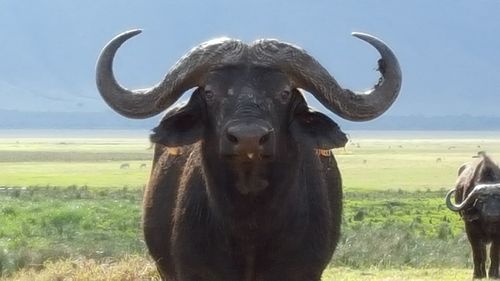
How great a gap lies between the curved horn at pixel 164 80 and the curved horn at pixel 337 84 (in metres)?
0.29

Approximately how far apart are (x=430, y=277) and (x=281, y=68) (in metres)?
9.33

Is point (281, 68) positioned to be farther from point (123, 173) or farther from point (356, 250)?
point (123, 173)

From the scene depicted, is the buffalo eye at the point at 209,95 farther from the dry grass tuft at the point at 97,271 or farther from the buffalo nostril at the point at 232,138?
the dry grass tuft at the point at 97,271

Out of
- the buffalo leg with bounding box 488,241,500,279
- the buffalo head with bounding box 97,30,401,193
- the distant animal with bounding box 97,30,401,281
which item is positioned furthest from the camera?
the buffalo leg with bounding box 488,241,500,279

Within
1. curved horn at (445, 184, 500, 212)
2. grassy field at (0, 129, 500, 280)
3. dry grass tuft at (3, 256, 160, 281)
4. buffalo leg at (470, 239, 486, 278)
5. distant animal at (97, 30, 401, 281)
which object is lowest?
grassy field at (0, 129, 500, 280)

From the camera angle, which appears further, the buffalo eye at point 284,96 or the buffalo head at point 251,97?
the buffalo eye at point 284,96

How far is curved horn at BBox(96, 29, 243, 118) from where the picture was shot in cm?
709

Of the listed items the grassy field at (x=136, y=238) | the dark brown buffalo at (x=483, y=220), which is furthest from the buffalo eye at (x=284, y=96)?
the dark brown buffalo at (x=483, y=220)

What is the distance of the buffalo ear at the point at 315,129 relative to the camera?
7105 millimetres

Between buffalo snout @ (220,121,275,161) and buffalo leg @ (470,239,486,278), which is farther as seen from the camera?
buffalo leg @ (470,239,486,278)

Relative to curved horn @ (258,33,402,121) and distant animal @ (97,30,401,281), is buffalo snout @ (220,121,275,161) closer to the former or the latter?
distant animal @ (97,30,401,281)

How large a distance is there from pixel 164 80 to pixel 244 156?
1.07 m

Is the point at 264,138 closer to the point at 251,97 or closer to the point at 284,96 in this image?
the point at 251,97

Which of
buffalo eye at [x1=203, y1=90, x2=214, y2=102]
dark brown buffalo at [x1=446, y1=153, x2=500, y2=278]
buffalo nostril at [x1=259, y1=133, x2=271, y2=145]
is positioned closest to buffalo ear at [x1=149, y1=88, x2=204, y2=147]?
buffalo eye at [x1=203, y1=90, x2=214, y2=102]
